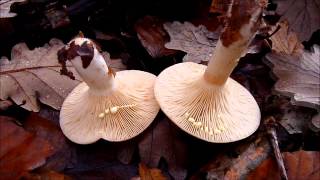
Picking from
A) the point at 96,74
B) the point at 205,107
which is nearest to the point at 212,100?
the point at 205,107

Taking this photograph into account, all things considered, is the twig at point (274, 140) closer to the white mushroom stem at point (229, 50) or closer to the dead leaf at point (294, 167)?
the dead leaf at point (294, 167)

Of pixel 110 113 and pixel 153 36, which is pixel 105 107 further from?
pixel 153 36

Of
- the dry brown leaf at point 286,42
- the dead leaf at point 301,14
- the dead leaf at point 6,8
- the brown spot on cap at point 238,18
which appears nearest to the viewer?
the brown spot on cap at point 238,18

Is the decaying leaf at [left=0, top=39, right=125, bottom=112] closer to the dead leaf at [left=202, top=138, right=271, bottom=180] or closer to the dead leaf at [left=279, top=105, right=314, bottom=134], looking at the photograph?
the dead leaf at [left=202, top=138, right=271, bottom=180]

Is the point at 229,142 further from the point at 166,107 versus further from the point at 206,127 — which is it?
the point at 166,107

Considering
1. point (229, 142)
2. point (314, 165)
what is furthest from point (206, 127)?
point (314, 165)

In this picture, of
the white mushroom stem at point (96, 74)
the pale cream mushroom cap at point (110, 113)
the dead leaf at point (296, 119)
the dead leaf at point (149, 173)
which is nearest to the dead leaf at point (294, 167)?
the dead leaf at point (296, 119)

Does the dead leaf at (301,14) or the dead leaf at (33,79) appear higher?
the dead leaf at (301,14)

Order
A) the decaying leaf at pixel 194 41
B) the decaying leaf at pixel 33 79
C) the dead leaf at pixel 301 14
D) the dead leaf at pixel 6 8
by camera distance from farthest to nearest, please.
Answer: the dead leaf at pixel 301 14
the decaying leaf at pixel 194 41
the dead leaf at pixel 6 8
the decaying leaf at pixel 33 79
